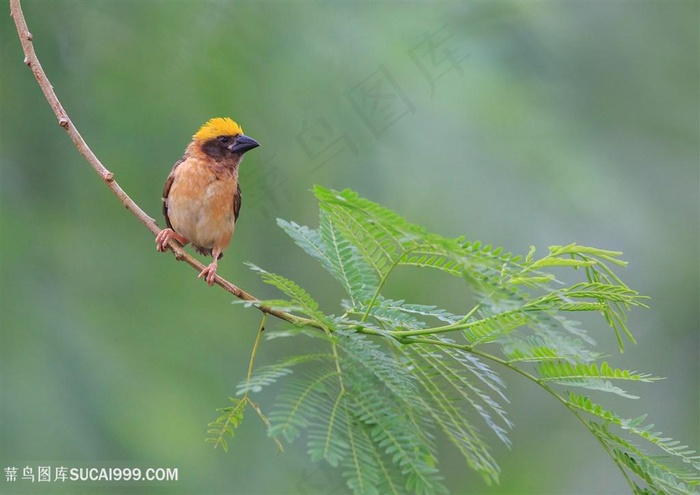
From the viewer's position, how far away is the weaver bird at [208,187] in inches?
192

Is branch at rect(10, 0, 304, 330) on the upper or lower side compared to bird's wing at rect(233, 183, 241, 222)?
upper

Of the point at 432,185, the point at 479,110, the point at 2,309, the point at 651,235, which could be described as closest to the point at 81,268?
the point at 2,309

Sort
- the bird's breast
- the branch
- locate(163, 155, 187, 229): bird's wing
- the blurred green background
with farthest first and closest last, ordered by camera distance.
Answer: the blurred green background < locate(163, 155, 187, 229): bird's wing < the bird's breast < the branch

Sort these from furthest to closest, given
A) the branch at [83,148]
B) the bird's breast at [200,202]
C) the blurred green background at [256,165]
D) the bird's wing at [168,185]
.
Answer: the blurred green background at [256,165]
the bird's wing at [168,185]
the bird's breast at [200,202]
the branch at [83,148]

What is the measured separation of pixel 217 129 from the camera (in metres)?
4.93

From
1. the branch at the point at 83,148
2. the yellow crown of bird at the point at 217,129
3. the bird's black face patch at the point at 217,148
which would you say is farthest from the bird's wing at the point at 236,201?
the branch at the point at 83,148

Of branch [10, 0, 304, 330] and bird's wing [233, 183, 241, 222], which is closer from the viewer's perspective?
branch [10, 0, 304, 330]

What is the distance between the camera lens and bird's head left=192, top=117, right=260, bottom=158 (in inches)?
194

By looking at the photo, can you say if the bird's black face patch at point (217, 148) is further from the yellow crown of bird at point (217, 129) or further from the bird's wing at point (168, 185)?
the bird's wing at point (168, 185)

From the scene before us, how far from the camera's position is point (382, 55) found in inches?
278

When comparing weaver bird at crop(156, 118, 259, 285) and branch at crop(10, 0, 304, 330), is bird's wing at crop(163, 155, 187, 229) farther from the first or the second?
branch at crop(10, 0, 304, 330)

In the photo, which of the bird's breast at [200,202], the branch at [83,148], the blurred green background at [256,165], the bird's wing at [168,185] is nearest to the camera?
the branch at [83,148]

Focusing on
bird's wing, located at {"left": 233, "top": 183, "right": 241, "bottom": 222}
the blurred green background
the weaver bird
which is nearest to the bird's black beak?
the weaver bird

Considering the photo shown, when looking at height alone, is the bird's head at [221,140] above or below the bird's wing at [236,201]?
above
